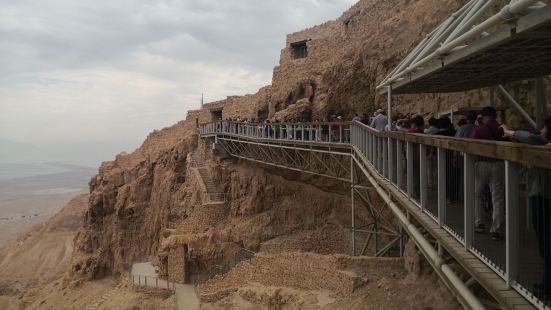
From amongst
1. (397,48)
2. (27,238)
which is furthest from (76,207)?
(397,48)

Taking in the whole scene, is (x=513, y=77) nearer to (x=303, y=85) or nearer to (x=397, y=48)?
(x=397, y=48)

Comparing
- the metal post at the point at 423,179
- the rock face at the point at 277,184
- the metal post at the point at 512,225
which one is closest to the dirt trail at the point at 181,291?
the rock face at the point at 277,184

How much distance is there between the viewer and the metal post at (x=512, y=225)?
3.18 metres

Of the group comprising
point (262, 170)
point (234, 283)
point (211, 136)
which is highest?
point (211, 136)


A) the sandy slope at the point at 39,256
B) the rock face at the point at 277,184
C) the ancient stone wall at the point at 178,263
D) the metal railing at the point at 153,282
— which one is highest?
the rock face at the point at 277,184

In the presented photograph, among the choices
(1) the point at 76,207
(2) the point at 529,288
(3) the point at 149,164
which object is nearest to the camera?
(2) the point at 529,288

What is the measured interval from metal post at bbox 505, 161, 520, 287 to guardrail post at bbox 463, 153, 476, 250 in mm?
772

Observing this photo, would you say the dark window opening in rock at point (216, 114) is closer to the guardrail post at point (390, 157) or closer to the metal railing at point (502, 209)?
the guardrail post at point (390, 157)

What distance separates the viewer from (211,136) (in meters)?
23.6

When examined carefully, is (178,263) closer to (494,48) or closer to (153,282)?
(153,282)

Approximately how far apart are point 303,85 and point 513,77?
1551 cm

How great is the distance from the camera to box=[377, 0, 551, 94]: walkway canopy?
3289 millimetres

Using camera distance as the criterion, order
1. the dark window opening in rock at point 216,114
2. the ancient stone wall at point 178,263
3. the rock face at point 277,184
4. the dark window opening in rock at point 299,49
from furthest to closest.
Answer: the dark window opening in rock at point 216,114
the dark window opening in rock at point 299,49
the ancient stone wall at point 178,263
the rock face at point 277,184

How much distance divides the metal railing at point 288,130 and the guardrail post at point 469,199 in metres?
8.93
